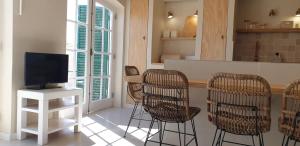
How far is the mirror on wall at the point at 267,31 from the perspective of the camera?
4535 millimetres

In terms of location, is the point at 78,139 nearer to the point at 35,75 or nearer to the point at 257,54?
the point at 35,75

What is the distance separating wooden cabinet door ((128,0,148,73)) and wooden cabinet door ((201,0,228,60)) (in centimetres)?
116

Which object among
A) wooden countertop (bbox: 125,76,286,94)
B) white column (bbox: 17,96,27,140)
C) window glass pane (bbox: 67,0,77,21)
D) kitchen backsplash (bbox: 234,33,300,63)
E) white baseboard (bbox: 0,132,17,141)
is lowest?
white baseboard (bbox: 0,132,17,141)

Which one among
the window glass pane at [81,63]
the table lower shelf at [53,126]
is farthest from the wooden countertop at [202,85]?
the window glass pane at [81,63]

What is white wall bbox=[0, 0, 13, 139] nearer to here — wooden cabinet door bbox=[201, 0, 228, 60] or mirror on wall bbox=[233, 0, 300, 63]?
wooden cabinet door bbox=[201, 0, 228, 60]

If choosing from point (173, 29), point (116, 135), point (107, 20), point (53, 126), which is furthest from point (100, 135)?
point (173, 29)

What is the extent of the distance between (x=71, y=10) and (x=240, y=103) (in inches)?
118

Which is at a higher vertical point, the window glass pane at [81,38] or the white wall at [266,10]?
the white wall at [266,10]

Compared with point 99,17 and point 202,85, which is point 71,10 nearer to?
point 99,17

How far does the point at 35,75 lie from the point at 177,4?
132 inches

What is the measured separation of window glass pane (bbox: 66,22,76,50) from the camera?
3.93 metres

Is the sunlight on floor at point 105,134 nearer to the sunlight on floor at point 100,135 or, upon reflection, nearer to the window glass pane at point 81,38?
the sunlight on floor at point 100,135

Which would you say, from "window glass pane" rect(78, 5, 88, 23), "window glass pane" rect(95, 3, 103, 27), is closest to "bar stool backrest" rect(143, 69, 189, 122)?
"window glass pane" rect(78, 5, 88, 23)

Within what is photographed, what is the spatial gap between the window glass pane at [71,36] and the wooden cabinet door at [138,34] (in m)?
1.42
